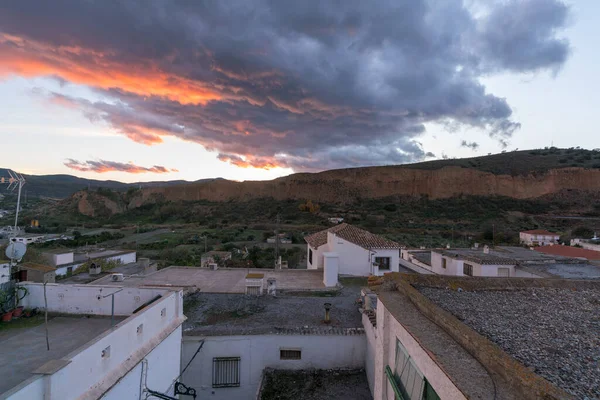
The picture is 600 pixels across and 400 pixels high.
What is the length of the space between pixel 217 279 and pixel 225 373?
260 inches

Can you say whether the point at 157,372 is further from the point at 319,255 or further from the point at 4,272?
the point at 319,255

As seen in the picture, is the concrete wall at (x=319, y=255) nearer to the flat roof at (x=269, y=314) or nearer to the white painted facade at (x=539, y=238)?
the flat roof at (x=269, y=314)

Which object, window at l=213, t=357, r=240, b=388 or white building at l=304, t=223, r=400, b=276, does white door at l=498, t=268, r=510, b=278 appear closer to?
white building at l=304, t=223, r=400, b=276

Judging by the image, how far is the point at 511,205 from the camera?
166 feet

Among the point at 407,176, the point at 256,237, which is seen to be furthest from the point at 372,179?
the point at 256,237

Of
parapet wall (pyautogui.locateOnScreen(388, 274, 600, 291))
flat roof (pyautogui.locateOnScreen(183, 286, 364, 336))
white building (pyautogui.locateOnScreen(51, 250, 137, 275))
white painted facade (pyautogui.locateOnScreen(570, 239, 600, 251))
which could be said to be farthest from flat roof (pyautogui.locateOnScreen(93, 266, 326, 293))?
white painted facade (pyautogui.locateOnScreen(570, 239, 600, 251))

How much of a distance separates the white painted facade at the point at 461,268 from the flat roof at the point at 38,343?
47.8 feet

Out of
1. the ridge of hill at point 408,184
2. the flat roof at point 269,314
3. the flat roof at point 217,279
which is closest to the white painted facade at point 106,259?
the flat roof at point 217,279

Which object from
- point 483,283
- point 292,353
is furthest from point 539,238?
point 292,353

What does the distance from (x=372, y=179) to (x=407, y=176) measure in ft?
22.2

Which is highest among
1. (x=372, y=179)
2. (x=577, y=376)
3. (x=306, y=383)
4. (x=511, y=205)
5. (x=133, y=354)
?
(x=372, y=179)

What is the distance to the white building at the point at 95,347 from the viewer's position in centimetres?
377

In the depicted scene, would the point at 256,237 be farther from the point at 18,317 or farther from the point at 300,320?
the point at 18,317

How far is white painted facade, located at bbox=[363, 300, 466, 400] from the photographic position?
113 inches
